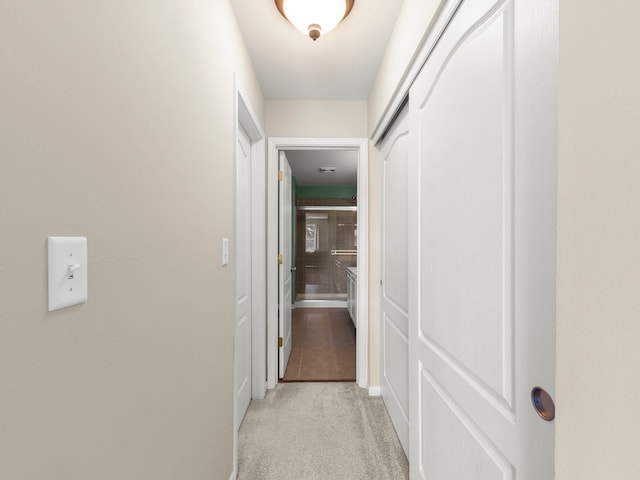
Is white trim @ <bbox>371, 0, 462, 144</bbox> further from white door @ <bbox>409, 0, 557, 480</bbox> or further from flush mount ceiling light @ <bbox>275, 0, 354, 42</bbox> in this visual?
flush mount ceiling light @ <bbox>275, 0, 354, 42</bbox>

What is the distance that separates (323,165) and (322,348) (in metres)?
2.58

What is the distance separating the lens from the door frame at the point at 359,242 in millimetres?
2596

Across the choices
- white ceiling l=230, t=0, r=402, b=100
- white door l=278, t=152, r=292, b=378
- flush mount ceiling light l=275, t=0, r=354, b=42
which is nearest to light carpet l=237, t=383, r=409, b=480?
white door l=278, t=152, r=292, b=378

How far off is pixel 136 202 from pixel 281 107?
2156 millimetres

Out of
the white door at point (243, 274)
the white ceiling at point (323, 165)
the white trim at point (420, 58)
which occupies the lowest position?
the white door at point (243, 274)

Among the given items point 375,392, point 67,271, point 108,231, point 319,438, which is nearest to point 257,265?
point 319,438

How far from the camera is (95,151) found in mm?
625

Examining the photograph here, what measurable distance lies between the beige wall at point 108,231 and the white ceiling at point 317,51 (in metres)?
0.63

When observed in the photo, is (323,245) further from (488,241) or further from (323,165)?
(488,241)

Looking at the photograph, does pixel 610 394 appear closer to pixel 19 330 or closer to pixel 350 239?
pixel 19 330

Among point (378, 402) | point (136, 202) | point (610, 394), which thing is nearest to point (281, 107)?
point (136, 202)

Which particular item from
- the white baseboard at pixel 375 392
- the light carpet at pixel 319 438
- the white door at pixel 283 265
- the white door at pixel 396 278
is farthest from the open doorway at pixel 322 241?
the white door at pixel 396 278

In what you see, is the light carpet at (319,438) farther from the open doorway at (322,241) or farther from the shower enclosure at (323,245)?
the shower enclosure at (323,245)

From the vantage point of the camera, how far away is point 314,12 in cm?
150
